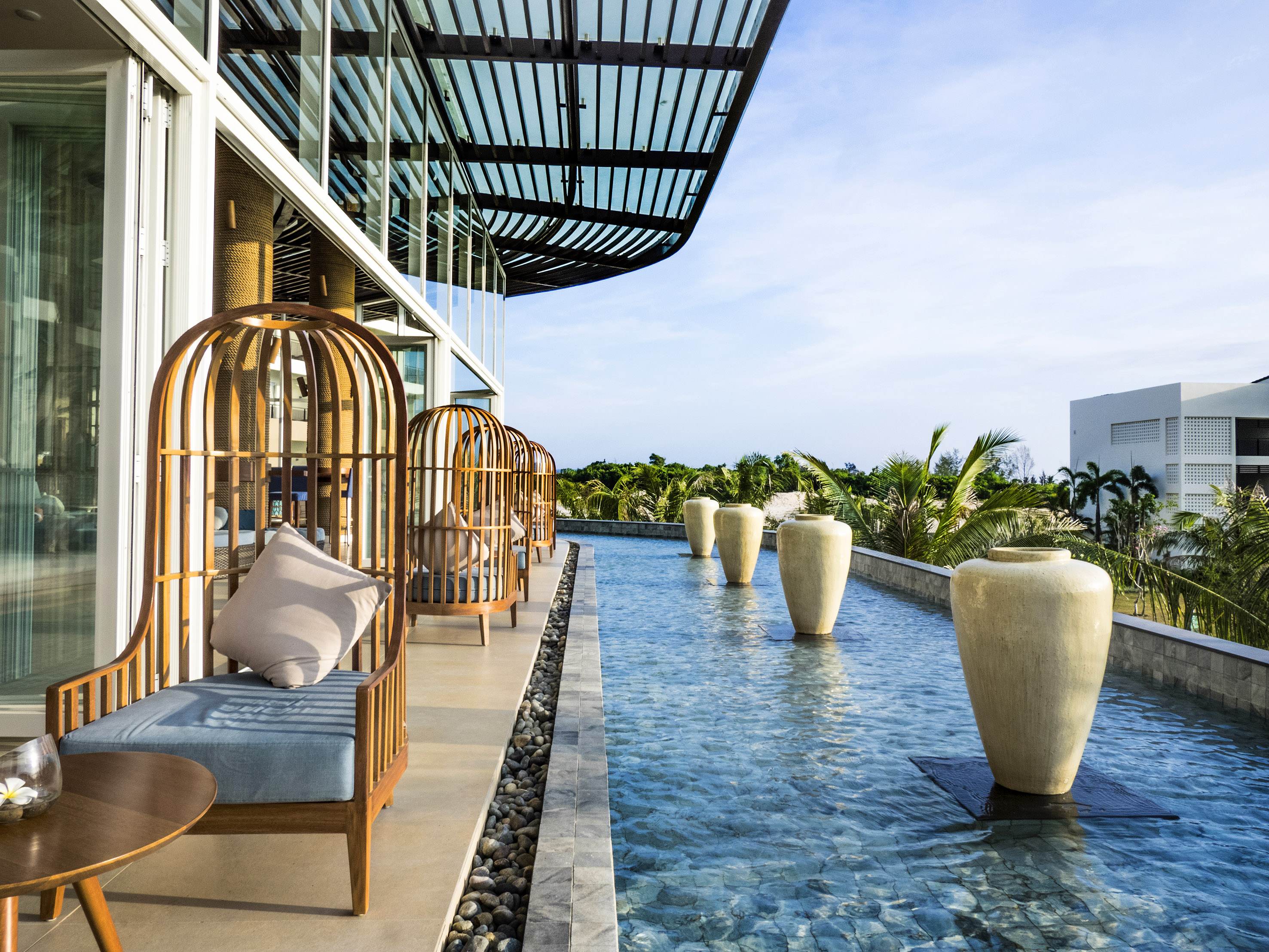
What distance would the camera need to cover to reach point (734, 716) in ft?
12.8

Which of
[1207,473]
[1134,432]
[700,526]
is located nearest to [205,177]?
[700,526]

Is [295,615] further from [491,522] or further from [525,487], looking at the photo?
[525,487]

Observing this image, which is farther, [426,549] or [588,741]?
[426,549]

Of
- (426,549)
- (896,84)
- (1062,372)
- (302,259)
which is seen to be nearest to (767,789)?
(426,549)

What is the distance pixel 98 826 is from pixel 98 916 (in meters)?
0.34

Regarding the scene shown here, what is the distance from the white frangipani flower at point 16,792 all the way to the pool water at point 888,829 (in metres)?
1.38

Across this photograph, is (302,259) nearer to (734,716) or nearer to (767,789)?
(734,716)

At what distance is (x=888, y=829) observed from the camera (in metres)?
2.62

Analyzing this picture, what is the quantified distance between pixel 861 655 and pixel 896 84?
12526 millimetres

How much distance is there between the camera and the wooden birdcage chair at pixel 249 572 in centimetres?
186

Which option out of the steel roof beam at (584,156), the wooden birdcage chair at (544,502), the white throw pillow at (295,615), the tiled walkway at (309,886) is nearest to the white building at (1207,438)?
the steel roof beam at (584,156)

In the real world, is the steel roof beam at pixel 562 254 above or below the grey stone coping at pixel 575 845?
above

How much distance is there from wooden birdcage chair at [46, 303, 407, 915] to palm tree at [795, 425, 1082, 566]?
7054 mm

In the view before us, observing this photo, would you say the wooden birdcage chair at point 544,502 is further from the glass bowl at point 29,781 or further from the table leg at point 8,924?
the table leg at point 8,924
